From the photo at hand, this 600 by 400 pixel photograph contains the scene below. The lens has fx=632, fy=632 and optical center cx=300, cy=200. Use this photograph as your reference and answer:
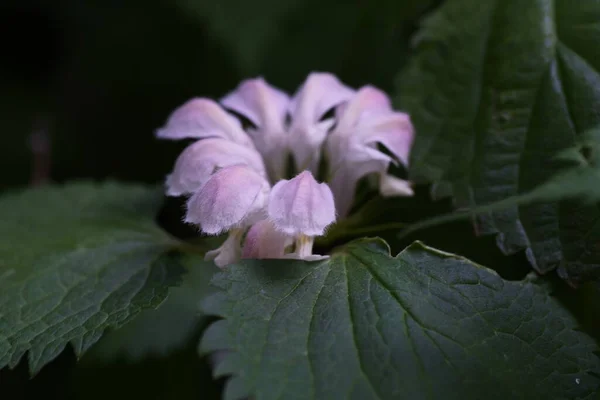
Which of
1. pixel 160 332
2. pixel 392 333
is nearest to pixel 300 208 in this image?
pixel 392 333

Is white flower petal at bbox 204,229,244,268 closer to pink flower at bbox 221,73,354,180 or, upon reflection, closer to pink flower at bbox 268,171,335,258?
pink flower at bbox 268,171,335,258

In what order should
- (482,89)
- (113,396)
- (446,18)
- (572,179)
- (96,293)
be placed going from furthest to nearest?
(113,396), (446,18), (482,89), (96,293), (572,179)

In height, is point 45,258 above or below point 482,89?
below

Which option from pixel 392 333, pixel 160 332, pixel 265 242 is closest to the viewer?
pixel 392 333

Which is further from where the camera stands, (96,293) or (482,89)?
(482,89)

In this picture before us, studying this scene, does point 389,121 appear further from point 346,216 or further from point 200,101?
point 200,101

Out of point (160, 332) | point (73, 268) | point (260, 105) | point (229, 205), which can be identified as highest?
point (260, 105)

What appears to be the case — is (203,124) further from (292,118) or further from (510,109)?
(510,109)

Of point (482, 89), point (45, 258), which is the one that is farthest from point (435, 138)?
point (45, 258)
